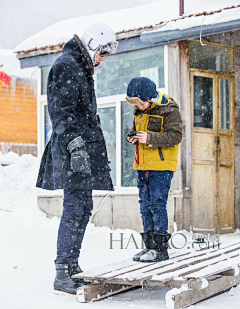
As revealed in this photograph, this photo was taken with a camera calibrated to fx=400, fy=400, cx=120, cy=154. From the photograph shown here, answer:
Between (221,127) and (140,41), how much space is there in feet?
6.38

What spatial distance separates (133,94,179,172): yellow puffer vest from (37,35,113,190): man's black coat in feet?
1.67

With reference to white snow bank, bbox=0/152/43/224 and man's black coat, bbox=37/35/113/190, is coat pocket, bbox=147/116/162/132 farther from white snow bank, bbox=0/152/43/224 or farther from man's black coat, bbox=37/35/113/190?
white snow bank, bbox=0/152/43/224

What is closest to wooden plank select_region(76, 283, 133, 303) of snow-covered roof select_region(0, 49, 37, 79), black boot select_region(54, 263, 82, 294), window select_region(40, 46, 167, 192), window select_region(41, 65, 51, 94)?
black boot select_region(54, 263, 82, 294)

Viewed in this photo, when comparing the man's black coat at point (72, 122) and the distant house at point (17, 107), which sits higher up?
the distant house at point (17, 107)

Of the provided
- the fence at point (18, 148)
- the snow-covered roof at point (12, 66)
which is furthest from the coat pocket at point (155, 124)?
the snow-covered roof at point (12, 66)

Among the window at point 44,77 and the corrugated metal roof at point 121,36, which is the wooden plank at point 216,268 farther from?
the window at point 44,77

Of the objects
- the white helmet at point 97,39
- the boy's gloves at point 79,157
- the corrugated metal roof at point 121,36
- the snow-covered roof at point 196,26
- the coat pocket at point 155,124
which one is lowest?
the boy's gloves at point 79,157

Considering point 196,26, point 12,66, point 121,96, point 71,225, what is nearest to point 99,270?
point 71,225

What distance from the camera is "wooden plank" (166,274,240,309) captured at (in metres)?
2.37

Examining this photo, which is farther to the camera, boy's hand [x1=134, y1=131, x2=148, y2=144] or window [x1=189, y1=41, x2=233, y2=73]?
window [x1=189, y1=41, x2=233, y2=73]

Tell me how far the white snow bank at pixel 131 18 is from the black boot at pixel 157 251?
3519mm

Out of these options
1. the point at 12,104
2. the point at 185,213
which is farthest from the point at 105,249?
the point at 12,104

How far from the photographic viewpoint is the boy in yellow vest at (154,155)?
3.28m

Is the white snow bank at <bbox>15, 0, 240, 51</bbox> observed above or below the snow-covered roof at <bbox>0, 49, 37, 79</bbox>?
below
